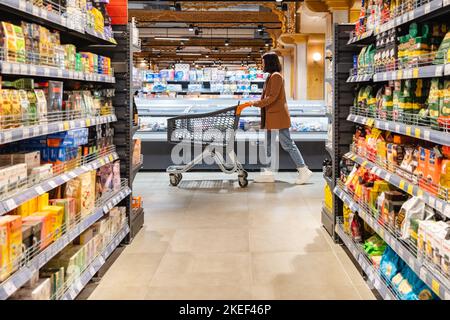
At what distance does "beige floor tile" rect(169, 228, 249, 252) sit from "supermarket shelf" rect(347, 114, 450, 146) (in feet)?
4.64

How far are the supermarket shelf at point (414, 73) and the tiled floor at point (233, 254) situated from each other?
1.32m

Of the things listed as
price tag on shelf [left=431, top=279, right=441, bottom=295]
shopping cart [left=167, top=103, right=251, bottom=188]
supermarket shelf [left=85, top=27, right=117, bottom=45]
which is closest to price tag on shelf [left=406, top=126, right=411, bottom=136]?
price tag on shelf [left=431, top=279, right=441, bottom=295]

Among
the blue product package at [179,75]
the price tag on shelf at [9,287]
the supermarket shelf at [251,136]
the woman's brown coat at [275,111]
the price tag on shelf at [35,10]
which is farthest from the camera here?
the blue product package at [179,75]

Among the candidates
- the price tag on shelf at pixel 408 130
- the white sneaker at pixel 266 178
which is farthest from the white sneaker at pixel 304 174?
the price tag on shelf at pixel 408 130

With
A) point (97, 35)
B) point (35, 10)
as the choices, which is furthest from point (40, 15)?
point (97, 35)

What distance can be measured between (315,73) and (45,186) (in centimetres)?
1148

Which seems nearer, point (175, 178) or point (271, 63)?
point (271, 63)

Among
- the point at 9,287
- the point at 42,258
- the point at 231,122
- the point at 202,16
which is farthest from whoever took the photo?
the point at 202,16

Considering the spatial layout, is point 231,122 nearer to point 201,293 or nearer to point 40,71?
point 201,293

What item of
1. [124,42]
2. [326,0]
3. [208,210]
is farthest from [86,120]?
[326,0]

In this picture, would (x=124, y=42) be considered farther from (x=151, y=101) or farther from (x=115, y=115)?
(x=151, y=101)

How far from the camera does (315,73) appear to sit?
13242 millimetres

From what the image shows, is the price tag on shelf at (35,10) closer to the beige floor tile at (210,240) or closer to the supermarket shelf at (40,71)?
the supermarket shelf at (40,71)

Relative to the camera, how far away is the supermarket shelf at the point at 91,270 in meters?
2.71
